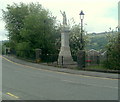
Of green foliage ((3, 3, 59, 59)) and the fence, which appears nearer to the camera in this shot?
the fence

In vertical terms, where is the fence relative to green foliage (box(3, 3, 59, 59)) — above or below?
below

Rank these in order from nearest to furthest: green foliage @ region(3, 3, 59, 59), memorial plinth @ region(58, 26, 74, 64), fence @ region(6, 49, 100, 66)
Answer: fence @ region(6, 49, 100, 66)
memorial plinth @ region(58, 26, 74, 64)
green foliage @ region(3, 3, 59, 59)

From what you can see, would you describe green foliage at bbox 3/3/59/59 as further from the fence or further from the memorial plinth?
the memorial plinth

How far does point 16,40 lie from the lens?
1378 inches

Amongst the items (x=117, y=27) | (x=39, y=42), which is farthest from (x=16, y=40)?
(x=117, y=27)

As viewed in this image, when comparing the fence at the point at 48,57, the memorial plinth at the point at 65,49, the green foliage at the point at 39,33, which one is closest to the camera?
the fence at the point at 48,57

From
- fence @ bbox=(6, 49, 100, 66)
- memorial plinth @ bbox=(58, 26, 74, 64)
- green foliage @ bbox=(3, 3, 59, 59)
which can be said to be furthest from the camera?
green foliage @ bbox=(3, 3, 59, 59)

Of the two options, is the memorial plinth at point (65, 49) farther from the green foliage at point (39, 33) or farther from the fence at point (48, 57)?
the green foliage at point (39, 33)

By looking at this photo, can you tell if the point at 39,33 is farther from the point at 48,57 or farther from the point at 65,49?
the point at 65,49

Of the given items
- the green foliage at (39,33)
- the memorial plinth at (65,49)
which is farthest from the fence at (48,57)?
the memorial plinth at (65,49)

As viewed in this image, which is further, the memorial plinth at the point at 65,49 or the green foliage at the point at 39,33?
the green foliage at the point at 39,33

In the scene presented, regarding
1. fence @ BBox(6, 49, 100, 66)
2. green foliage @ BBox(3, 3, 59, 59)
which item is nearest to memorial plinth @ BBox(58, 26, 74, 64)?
fence @ BBox(6, 49, 100, 66)

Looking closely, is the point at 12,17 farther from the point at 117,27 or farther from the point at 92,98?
the point at 92,98

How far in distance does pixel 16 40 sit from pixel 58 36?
804cm
